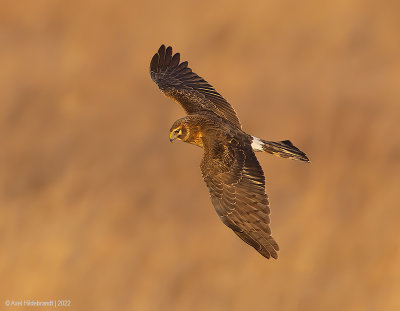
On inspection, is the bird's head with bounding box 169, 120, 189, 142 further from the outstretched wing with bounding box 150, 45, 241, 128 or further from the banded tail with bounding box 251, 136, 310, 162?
the outstretched wing with bounding box 150, 45, 241, 128

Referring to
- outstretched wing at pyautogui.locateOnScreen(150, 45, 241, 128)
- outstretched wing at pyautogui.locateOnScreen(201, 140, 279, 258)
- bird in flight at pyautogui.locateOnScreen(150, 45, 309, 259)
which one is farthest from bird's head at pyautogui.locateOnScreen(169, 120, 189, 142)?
outstretched wing at pyautogui.locateOnScreen(150, 45, 241, 128)

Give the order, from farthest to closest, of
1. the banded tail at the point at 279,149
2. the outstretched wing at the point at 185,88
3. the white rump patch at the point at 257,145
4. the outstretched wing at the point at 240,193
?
the outstretched wing at the point at 185,88, the banded tail at the point at 279,149, the white rump patch at the point at 257,145, the outstretched wing at the point at 240,193

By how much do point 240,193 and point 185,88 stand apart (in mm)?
3035

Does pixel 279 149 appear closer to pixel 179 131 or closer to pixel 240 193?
pixel 240 193

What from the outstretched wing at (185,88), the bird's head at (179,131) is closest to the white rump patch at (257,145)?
the bird's head at (179,131)

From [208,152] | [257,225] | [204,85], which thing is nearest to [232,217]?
[257,225]

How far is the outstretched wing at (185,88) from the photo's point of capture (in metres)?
12.8

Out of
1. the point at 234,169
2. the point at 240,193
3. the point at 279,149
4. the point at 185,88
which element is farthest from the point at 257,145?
the point at 185,88

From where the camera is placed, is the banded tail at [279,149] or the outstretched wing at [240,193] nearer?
the outstretched wing at [240,193]

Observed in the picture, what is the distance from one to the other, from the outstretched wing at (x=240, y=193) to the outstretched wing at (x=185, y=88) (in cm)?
172

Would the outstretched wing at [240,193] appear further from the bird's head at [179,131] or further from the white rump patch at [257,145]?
the bird's head at [179,131]

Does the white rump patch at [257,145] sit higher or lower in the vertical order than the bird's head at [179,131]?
higher

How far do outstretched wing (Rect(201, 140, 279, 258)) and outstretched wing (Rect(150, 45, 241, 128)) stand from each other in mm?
1719

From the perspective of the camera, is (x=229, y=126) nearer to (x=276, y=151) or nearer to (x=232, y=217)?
(x=276, y=151)
